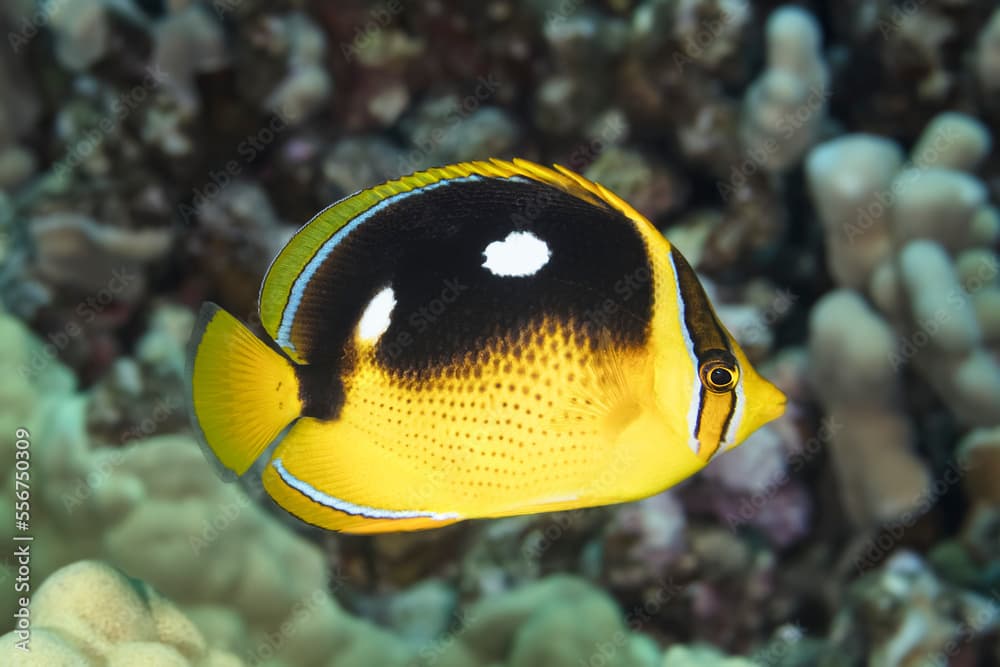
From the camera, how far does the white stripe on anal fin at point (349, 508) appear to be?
1376mm

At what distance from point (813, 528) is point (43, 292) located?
345 cm

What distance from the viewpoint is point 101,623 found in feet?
5.38

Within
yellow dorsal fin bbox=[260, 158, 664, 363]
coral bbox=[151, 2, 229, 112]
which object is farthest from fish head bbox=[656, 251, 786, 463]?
coral bbox=[151, 2, 229, 112]

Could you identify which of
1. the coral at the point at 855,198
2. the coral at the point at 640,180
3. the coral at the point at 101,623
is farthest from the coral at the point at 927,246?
the coral at the point at 101,623

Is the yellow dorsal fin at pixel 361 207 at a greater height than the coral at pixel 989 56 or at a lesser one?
greater

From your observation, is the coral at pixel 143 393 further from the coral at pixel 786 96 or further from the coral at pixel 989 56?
the coral at pixel 989 56

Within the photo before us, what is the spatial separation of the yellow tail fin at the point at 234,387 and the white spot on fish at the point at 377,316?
0.45 feet

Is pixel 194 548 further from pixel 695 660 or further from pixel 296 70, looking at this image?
pixel 296 70

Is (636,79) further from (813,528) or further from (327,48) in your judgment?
(813,528)

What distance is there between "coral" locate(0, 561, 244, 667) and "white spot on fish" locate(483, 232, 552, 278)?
1018 millimetres

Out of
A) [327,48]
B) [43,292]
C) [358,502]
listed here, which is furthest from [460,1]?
[358,502]

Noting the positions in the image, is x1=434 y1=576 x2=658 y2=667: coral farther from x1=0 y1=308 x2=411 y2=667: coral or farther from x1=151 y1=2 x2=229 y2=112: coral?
x1=151 y1=2 x2=229 y2=112: coral

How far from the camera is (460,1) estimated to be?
3.84m

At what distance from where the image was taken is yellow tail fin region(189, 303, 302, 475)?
132 centimetres
